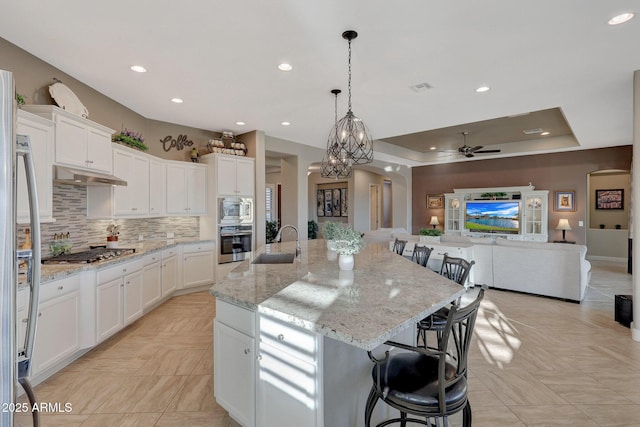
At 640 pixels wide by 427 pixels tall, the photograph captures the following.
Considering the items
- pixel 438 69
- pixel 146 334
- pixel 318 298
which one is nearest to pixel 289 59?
pixel 438 69

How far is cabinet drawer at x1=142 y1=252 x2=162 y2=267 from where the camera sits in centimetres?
391

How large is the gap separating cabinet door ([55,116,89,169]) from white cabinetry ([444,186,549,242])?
894 cm

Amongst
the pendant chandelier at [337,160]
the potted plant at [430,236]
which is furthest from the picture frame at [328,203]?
the pendant chandelier at [337,160]

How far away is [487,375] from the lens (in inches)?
105

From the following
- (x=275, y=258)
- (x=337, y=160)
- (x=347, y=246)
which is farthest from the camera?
(x=337, y=160)

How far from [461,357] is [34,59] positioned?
437 centimetres

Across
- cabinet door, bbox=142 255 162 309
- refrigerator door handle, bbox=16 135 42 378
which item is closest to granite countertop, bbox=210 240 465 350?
refrigerator door handle, bbox=16 135 42 378

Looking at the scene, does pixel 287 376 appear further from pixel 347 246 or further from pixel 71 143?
pixel 71 143

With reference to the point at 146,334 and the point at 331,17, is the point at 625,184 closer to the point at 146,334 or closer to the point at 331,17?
the point at 331,17

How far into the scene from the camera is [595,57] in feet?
9.59

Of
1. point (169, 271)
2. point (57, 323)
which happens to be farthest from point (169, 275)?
point (57, 323)

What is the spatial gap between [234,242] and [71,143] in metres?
2.81

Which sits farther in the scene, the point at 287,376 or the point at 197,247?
the point at 197,247

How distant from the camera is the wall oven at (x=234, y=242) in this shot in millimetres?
5273
